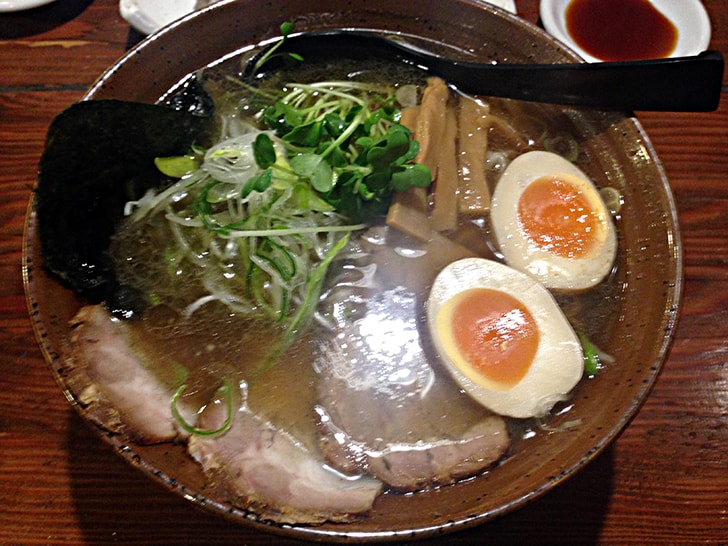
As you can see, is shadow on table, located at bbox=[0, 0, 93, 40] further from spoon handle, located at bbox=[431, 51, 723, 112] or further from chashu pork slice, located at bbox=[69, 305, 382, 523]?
spoon handle, located at bbox=[431, 51, 723, 112]

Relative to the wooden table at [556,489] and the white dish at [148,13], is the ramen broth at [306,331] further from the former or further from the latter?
the white dish at [148,13]

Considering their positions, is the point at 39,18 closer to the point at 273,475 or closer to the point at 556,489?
the point at 273,475

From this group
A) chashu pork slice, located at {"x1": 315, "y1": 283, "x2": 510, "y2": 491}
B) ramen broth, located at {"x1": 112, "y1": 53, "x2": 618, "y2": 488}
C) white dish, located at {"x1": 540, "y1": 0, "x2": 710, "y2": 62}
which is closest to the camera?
chashu pork slice, located at {"x1": 315, "y1": 283, "x2": 510, "y2": 491}

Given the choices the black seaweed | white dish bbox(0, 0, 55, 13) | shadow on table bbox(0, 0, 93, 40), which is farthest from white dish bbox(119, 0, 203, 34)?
the black seaweed

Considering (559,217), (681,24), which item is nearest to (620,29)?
(681,24)

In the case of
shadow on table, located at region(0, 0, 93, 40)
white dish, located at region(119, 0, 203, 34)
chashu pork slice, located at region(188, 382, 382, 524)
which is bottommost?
chashu pork slice, located at region(188, 382, 382, 524)

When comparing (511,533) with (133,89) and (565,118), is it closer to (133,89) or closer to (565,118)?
(565,118)
